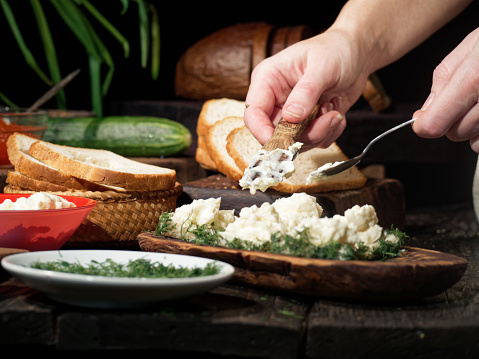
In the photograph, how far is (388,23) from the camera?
243cm

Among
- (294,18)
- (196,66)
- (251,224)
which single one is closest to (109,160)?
(251,224)

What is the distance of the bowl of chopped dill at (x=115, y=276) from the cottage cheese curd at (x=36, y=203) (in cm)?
29

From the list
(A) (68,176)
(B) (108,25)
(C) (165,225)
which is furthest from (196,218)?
(B) (108,25)

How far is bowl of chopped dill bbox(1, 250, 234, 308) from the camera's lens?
1.13 meters

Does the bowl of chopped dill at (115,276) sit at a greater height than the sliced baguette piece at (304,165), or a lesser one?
greater

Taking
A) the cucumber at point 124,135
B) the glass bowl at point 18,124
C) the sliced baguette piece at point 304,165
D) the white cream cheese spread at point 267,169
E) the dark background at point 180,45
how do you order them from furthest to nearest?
the dark background at point 180,45 → the cucumber at point 124,135 → the glass bowl at point 18,124 → the sliced baguette piece at point 304,165 → the white cream cheese spread at point 267,169

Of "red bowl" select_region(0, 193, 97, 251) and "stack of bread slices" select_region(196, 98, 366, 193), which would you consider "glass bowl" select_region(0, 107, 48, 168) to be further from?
"red bowl" select_region(0, 193, 97, 251)

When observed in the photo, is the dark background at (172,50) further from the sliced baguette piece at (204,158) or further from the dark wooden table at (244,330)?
the dark wooden table at (244,330)

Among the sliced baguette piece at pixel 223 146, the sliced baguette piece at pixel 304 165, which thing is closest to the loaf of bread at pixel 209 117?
the sliced baguette piece at pixel 223 146

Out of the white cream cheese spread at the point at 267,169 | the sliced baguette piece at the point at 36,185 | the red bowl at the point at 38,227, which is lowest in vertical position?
the sliced baguette piece at the point at 36,185

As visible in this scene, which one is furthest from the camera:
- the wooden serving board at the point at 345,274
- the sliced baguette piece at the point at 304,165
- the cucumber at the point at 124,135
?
the cucumber at the point at 124,135

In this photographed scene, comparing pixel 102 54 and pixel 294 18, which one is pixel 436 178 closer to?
pixel 294 18

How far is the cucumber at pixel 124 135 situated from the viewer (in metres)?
3.04

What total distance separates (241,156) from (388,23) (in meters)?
0.76
